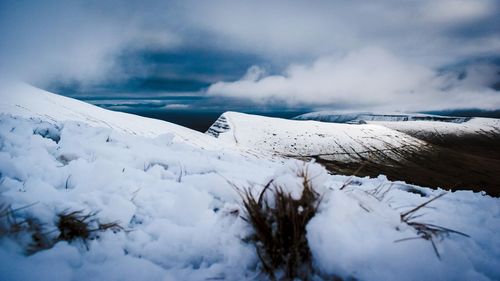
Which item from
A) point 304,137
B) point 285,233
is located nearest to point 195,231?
point 285,233

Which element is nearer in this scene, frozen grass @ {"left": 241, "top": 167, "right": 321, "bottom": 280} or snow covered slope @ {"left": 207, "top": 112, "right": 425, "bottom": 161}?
frozen grass @ {"left": 241, "top": 167, "right": 321, "bottom": 280}

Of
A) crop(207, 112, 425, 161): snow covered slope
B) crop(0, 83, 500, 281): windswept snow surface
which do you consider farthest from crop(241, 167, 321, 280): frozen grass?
crop(207, 112, 425, 161): snow covered slope

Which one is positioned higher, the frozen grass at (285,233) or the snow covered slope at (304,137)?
the frozen grass at (285,233)

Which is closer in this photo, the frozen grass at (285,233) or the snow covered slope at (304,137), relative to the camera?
the frozen grass at (285,233)

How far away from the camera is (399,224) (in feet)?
5.57

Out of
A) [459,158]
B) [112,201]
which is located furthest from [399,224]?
[459,158]

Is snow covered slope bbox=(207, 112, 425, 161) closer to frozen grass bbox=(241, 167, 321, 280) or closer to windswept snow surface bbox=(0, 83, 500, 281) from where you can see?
windswept snow surface bbox=(0, 83, 500, 281)

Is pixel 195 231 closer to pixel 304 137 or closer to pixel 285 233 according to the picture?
pixel 285 233

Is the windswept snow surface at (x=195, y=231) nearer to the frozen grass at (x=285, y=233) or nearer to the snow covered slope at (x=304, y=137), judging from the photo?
the frozen grass at (x=285, y=233)

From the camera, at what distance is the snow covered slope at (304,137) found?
98.5ft

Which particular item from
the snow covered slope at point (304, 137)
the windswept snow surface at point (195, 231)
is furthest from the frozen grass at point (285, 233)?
the snow covered slope at point (304, 137)

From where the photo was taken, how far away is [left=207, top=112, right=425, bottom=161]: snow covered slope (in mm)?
30016

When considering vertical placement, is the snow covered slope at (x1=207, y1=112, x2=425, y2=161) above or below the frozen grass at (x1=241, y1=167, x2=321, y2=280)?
below

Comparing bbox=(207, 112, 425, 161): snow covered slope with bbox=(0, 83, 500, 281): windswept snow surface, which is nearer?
bbox=(0, 83, 500, 281): windswept snow surface
